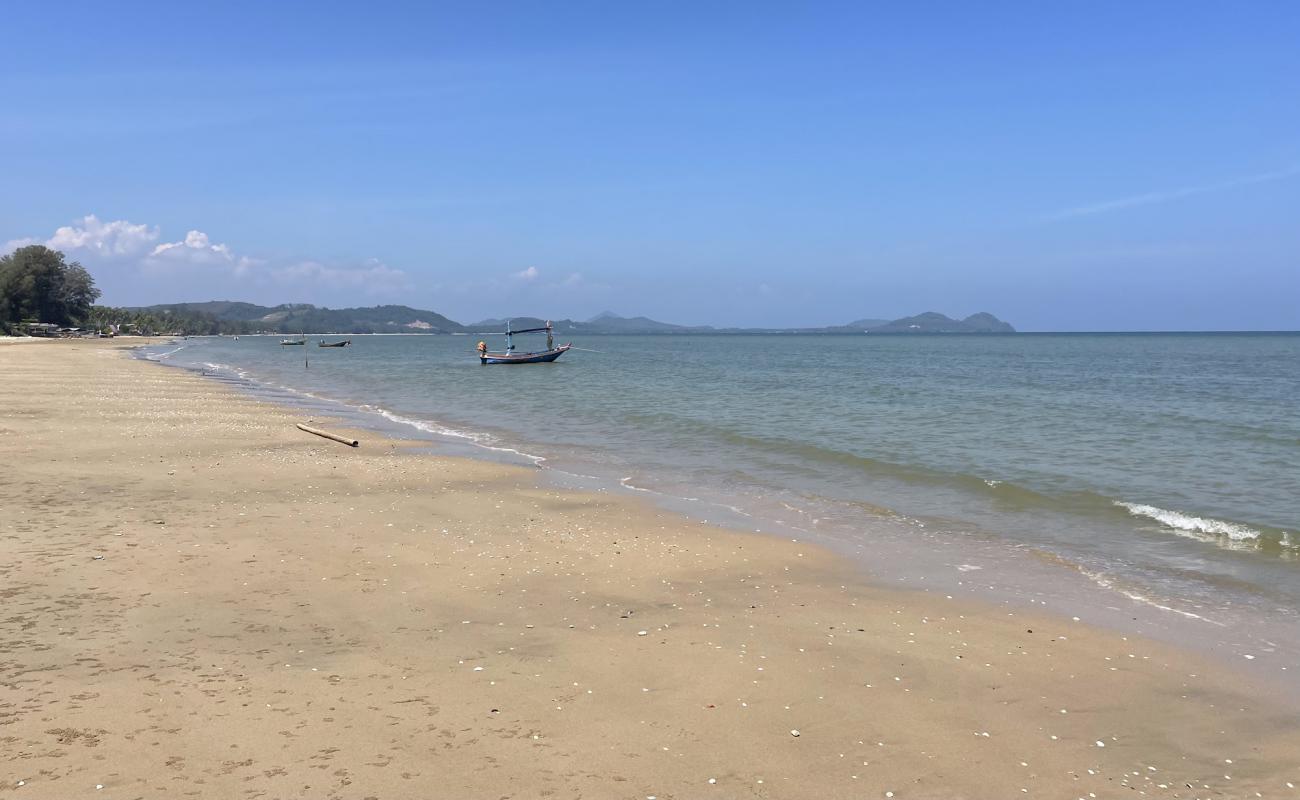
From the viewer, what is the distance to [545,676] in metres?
7.34

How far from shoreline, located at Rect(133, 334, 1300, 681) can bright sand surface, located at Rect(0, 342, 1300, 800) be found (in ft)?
1.64

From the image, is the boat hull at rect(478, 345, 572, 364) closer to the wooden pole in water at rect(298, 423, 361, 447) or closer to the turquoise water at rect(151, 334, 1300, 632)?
the turquoise water at rect(151, 334, 1300, 632)

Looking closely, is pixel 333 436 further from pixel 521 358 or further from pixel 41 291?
pixel 41 291

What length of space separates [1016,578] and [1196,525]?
5257 mm

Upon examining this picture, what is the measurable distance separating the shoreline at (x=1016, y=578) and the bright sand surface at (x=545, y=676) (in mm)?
499

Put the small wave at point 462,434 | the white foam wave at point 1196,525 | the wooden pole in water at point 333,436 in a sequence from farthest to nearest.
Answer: the small wave at point 462,434
the wooden pole in water at point 333,436
the white foam wave at point 1196,525

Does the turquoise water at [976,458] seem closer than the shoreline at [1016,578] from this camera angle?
No

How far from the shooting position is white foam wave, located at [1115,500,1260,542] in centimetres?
1384

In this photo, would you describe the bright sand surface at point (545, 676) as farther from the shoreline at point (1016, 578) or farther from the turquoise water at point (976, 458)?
the turquoise water at point (976, 458)

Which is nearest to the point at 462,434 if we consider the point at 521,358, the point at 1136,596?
the point at 1136,596

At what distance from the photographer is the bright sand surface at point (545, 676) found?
19.0 feet

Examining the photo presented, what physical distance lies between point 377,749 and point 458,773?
2.18 feet

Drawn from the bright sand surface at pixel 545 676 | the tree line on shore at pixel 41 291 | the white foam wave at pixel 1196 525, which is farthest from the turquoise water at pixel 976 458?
the tree line on shore at pixel 41 291

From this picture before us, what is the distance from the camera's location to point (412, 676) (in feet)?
23.7
